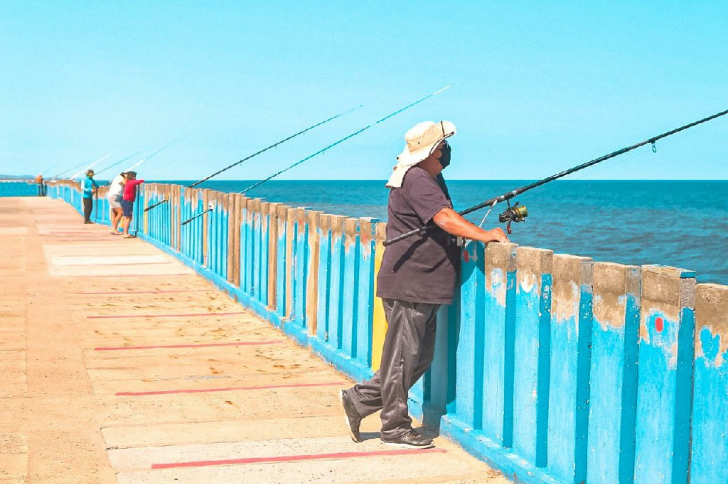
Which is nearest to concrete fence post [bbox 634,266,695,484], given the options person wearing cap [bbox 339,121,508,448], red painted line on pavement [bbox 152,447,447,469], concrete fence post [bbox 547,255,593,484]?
concrete fence post [bbox 547,255,593,484]

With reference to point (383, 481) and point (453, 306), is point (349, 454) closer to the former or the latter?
point (383, 481)

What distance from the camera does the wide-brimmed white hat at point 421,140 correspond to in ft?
19.4

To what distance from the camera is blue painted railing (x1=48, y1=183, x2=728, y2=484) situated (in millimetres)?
4238

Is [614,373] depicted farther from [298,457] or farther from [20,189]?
[20,189]

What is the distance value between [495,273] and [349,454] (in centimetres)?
132

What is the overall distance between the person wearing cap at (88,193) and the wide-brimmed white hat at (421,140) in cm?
2360

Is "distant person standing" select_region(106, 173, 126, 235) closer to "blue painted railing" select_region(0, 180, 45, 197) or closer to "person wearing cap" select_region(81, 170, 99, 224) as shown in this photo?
"person wearing cap" select_region(81, 170, 99, 224)

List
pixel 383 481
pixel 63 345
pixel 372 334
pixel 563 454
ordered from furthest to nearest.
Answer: pixel 63 345
pixel 372 334
pixel 383 481
pixel 563 454

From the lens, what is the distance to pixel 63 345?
9.27m

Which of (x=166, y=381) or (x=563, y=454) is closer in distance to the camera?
(x=563, y=454)

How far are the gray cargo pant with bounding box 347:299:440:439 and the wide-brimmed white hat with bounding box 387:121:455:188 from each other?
0.72m

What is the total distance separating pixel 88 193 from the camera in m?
28.5

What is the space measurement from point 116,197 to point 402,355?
1849 centimetres

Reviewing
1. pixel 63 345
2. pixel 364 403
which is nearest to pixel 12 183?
pixel 63 345
